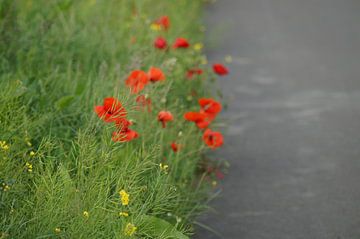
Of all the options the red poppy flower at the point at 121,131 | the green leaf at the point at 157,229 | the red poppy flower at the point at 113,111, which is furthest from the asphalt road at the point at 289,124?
the red poppy flower at the point at 113,111

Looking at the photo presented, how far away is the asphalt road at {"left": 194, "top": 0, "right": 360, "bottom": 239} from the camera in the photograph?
15.1 feet

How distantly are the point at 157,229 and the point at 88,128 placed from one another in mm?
575

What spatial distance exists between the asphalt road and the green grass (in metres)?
0.33

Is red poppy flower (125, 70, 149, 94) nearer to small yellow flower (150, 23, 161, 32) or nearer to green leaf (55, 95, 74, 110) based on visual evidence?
green leaf (55, 95, 74, 110)

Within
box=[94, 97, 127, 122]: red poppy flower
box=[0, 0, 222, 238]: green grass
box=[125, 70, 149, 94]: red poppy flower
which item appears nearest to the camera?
box=[0, 0, 222, 238]: green grass

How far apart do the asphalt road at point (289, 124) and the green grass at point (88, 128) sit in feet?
1.09

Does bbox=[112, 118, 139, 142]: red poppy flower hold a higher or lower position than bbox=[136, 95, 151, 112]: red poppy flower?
higher

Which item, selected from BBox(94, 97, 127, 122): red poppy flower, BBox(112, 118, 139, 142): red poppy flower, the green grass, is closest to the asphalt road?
the green grass

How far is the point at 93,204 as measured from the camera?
11.5 feet

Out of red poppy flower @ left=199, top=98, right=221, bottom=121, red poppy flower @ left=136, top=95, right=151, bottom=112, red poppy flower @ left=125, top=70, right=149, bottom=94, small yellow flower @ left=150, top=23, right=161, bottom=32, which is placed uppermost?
red poppy flower @ left=125, top=70, right=149, bottom=94

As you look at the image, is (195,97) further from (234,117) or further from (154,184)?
(154,184)

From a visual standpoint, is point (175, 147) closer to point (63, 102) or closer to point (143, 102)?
point (143, 102)

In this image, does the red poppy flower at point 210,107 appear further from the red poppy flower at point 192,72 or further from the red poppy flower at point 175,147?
the red poppy flower at point 192,72

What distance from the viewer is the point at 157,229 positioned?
3.77 m
